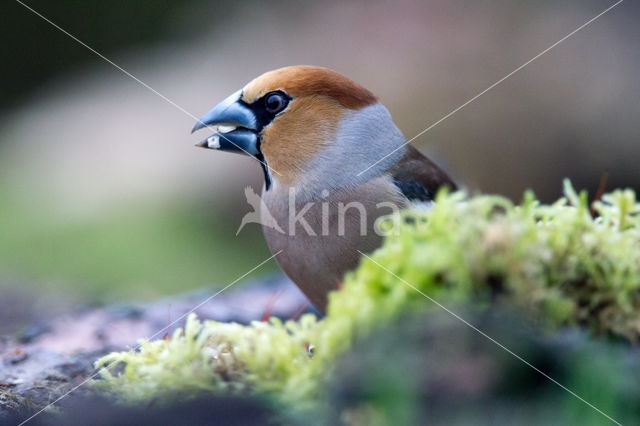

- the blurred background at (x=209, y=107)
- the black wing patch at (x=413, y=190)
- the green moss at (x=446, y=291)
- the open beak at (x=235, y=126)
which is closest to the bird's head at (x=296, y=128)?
the open beak at (x=235, y=126)

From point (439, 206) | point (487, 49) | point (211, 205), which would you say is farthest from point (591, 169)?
point (439, 206)

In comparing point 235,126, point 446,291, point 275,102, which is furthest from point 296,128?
point 446,291

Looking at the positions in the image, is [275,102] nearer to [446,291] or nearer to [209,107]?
[446,291]

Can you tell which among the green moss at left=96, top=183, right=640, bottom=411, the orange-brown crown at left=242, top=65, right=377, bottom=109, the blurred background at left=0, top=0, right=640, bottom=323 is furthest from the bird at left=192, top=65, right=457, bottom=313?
the blurred background at left=0, top=0, right=640, bottom=323

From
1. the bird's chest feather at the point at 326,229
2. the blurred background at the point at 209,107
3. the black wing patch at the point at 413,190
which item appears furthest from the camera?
the blurred background at the point at 209,107

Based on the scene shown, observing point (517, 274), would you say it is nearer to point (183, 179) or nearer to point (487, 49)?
point (487, 49)

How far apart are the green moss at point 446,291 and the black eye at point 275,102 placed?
4.69ft

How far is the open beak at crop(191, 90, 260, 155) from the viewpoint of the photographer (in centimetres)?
297

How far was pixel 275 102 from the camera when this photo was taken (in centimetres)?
296

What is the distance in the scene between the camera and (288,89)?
2.95 meters

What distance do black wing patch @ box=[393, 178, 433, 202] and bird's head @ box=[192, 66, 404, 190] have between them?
0.13 metres

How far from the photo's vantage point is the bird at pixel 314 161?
2.75 m

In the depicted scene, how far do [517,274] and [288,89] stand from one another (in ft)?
5.87

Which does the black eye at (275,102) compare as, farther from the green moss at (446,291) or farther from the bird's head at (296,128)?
the green moss at (446,291)
